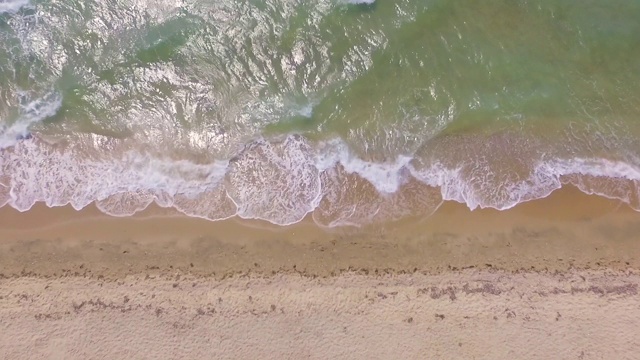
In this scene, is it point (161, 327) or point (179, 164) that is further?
point (179, 164)

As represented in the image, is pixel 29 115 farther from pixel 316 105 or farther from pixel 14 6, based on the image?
pixel 316 105

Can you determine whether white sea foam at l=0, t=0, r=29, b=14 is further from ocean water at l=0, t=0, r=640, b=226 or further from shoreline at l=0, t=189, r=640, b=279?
shoreline at l=0, t=189, r=640, b=279

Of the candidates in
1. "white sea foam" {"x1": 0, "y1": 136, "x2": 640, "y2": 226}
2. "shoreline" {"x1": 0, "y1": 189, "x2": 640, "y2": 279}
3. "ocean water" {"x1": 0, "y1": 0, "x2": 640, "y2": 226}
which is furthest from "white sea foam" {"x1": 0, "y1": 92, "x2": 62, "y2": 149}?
"shoreline" {"x1": 0, "y1": 189, "x2": 640, "y2": 279}

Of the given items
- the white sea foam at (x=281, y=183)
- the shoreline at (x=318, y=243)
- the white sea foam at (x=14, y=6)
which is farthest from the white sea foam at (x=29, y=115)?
the white sea foam at (x=14, y=6)

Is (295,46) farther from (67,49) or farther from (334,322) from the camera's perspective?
(334,322)

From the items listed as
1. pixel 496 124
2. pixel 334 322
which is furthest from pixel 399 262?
pixel 496 124

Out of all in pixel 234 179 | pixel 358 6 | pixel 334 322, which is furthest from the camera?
pixel 358 6
